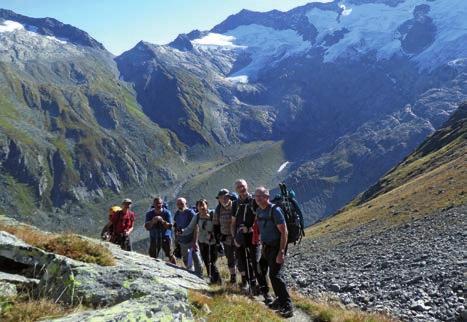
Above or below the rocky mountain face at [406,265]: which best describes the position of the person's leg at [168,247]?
above

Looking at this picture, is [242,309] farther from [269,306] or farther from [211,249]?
[211,249]

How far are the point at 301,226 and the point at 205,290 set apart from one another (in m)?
3.42

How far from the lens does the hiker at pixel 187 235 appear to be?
1858 cm

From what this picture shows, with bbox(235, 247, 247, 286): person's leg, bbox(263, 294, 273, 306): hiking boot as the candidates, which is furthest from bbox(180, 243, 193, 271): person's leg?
bbox(263, 294, 273, 306): hiking boot

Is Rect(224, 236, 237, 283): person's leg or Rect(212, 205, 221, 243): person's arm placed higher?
Rect(212, 205, 221, 243): person's arm

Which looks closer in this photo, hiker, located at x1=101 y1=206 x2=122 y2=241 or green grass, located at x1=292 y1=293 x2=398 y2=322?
green grass, located at x1=292 y1=293 x2=398 y2=322

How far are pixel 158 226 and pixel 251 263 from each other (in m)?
5.74

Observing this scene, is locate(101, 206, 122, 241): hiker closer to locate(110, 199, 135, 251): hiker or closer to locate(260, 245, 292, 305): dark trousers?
locate(110, 199, 135, 251): hiker

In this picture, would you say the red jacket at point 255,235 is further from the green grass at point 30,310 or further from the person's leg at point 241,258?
the green grass at point 30,310

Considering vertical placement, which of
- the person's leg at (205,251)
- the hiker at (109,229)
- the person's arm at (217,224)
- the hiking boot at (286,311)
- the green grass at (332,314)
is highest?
the hiker at (109,229)

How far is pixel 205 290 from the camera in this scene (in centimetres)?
1494

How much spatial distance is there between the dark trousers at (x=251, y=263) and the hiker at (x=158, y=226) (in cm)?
497

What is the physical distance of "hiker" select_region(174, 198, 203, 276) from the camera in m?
18.6

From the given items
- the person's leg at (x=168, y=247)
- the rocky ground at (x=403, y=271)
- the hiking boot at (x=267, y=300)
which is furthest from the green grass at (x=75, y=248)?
the rocky ground at (x=403, y=271)
